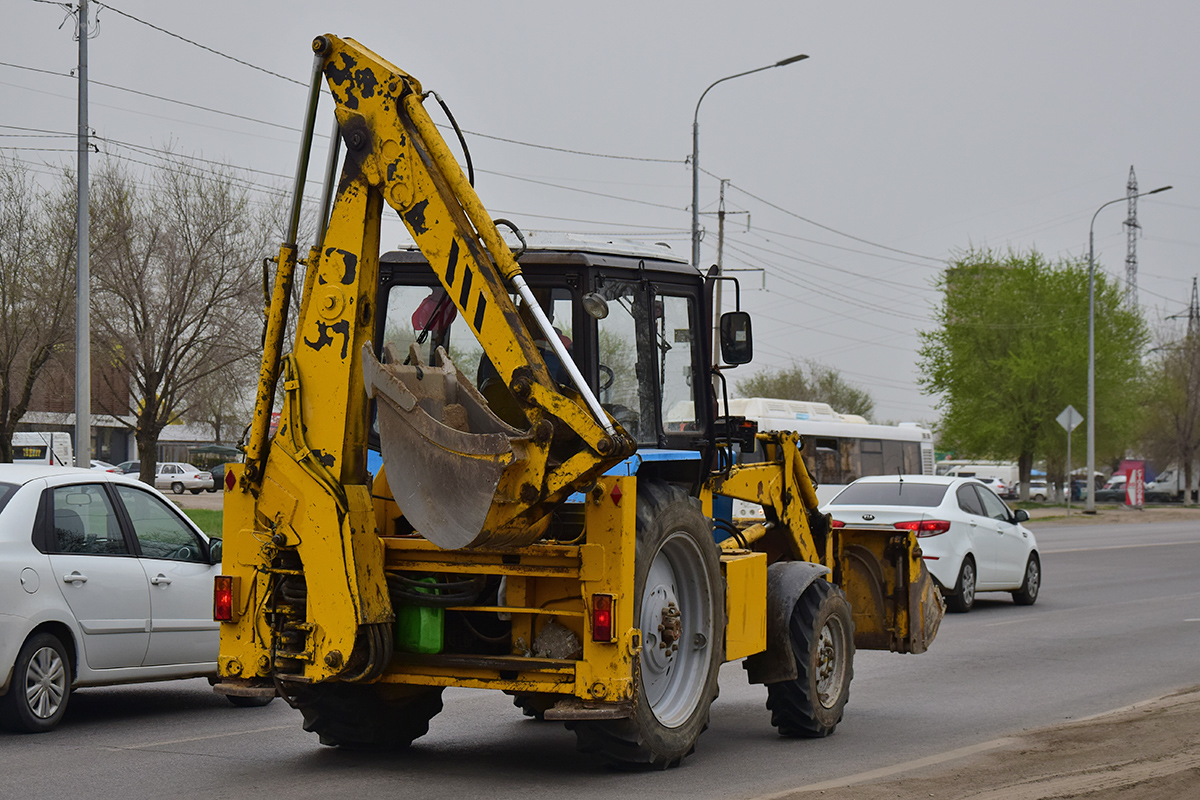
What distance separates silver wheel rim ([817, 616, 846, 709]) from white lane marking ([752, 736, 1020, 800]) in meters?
0.90

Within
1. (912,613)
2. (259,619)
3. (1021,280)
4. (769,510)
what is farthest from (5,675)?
(1021,280)

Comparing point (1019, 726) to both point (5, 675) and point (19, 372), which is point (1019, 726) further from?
point (19, 372)

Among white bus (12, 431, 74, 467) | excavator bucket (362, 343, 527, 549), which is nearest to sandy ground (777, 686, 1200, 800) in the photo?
excavator bucket (362, 343, 527, 549)

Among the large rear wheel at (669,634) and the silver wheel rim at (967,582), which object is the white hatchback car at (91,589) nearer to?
the large rear wheel at (669,634)

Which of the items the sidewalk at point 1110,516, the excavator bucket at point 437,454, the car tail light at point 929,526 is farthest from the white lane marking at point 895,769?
the sidewalk at point 1110,516

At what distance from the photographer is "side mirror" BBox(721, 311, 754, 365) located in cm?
834

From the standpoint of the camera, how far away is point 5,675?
27.1 ft

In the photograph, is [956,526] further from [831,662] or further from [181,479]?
[181,479]

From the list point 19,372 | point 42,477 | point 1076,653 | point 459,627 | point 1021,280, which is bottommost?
point 1076,653

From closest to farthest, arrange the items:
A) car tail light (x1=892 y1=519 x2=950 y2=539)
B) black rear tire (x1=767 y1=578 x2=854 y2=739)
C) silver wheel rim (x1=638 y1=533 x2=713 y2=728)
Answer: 1. silver wheel rim (x1=638 y1=533 x2=713 y2=728)
2. black rear tire (x1=767 y1=578 x2=854 y2=739)
3. car tail light (x1=892 y1=519 x2=950 y2=539)

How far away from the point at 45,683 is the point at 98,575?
734 millimetres

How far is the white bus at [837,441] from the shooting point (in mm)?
31219

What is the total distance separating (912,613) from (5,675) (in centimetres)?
607

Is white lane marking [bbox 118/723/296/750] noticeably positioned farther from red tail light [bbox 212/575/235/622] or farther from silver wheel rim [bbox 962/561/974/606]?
silver wheel rim [bbox 962/561/974/606]
